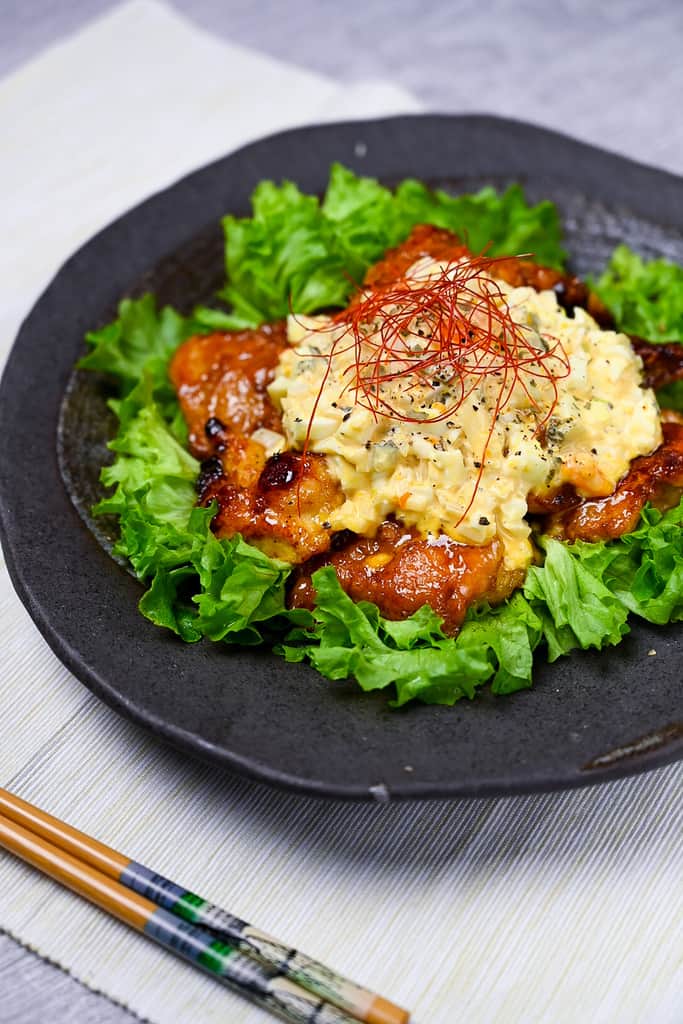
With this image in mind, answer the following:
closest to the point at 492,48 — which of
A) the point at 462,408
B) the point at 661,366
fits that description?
the point at 661,366

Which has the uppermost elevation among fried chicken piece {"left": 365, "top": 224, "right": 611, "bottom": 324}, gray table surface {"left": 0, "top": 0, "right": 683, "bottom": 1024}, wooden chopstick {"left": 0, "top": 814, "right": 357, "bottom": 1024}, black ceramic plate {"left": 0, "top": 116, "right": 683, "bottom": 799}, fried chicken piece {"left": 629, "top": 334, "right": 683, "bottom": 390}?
gray table surface {"left": 0, "top": 0, "right": 683, "bottom": 1024}

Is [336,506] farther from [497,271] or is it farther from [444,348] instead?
[497,271]

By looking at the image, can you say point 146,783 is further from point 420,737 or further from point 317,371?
point 317,371

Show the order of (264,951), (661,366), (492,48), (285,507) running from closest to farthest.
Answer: (264,951)
(285,507)
(661,366)
(492,48)

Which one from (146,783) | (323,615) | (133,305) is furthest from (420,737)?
(133,305)

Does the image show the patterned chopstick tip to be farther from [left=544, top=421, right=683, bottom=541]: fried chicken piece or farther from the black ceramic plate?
[left=544, top=421, right=683, bottom=541]: fried chicken piece

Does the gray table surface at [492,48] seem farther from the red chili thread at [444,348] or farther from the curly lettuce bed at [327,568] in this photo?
the red chili thread at [444,348]

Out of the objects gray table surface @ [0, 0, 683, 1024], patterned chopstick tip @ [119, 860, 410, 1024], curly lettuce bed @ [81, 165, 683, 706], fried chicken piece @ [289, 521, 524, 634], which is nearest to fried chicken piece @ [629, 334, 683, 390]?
curly lettuce bed @ [81, 165, 683, 706]

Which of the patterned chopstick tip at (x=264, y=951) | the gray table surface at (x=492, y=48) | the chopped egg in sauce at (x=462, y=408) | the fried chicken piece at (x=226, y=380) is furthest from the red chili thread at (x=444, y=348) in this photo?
the gray table surface at (x=492, y=48)
